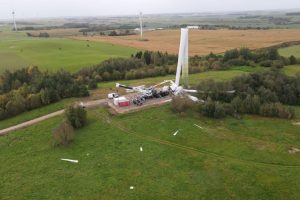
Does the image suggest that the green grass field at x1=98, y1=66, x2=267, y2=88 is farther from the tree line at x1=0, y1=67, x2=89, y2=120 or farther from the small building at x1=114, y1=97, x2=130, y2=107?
the small building at x1=114, y1=97, x2=130, y2=107

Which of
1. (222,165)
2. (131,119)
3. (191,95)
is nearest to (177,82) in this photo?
(191,95)

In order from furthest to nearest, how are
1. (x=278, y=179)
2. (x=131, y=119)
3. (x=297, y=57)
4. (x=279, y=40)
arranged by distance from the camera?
(x=279, y=40)
(x=297, y=57)
(x=131, y=119)
(x=278, y=179)

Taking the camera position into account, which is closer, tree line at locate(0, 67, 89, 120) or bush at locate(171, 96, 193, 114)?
bush at locate(171, 96, 193, 114)

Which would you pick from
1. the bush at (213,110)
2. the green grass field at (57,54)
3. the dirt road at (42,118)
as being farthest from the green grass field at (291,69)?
the dirt road at (42,118)

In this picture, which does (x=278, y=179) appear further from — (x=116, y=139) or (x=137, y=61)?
(x=137, y=61)

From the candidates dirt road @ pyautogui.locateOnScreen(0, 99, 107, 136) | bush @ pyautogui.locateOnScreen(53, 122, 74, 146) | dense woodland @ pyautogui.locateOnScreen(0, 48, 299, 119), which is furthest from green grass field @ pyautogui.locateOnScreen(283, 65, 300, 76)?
bush @ pyautogui.locateOnScreen(53, 122, 74, 146)
